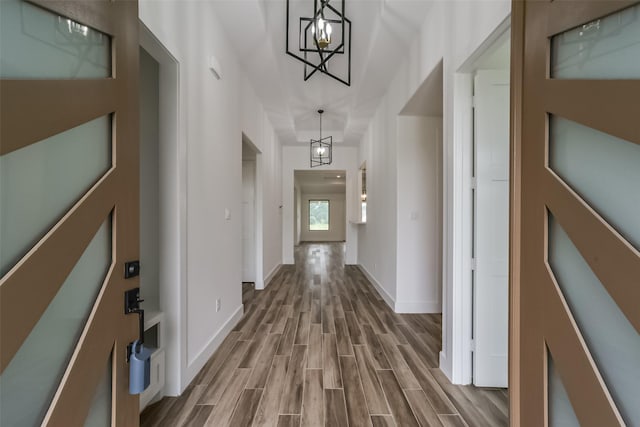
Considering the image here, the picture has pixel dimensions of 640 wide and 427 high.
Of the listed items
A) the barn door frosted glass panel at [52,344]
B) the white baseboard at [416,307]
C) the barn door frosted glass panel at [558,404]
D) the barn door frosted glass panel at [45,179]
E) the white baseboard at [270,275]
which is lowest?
the white baseboard at [270,275]

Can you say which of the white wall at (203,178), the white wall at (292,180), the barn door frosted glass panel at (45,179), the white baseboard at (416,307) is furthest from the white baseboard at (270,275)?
the barn door frosted glass panel at (45,179)

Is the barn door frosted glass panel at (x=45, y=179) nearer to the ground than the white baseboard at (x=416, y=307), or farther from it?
farther from it

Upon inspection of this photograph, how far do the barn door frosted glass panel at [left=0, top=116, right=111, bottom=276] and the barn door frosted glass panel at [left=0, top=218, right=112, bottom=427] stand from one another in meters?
0.15

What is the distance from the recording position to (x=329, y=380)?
6.64 ft

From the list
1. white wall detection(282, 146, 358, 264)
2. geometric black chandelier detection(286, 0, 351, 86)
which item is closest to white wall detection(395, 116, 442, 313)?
geometric black chandelier detection(286, 0, 351, 86)

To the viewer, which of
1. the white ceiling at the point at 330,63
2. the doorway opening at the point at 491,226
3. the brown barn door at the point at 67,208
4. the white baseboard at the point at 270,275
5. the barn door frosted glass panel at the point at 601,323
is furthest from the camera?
the white baseboard at the point at 270,275

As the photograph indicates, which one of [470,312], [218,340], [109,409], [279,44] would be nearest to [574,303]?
[470,312]

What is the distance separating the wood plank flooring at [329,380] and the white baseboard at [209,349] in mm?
46

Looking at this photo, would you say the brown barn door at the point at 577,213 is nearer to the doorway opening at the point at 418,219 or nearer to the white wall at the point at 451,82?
the white wall at the point at 451,82

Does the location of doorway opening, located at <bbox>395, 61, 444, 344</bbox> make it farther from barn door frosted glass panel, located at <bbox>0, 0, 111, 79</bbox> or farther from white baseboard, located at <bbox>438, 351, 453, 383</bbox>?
barn door frosted glass panel, located at <bbox>0, 0, 111, 79</bbox>

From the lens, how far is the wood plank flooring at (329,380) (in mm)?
1657

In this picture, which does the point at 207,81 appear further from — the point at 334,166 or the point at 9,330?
the point at 334,166

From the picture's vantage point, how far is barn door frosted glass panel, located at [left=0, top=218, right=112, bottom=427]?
674 millimetres

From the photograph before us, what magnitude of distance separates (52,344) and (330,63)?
141 inches
